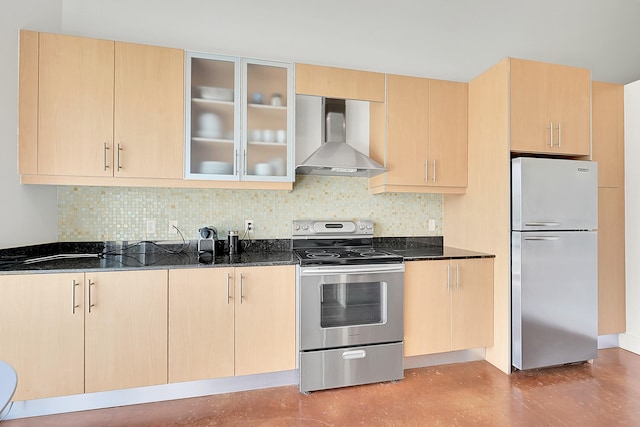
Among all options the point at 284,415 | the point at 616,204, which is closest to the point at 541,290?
the point at 616,204

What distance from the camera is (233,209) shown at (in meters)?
2.59

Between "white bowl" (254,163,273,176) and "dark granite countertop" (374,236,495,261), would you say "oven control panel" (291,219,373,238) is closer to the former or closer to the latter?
"dark granite countertop" (374,236,495,261)

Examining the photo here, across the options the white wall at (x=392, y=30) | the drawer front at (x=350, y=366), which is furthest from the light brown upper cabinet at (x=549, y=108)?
the drawer front at (x=350, y=366)

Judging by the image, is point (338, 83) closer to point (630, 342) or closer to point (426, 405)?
point (426, 405)

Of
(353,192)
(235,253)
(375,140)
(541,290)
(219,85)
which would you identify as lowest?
(541,290)

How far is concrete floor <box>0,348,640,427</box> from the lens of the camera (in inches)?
73.0

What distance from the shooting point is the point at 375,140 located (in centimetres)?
269

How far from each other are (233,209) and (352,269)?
3.61 feet

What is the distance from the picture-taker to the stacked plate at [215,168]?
7.37ft

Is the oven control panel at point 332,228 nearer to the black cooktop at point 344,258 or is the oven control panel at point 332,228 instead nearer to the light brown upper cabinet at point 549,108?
the black cooktop at point 344,258

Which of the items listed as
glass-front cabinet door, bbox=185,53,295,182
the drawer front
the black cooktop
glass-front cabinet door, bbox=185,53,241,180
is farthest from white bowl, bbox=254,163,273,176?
the drawer front

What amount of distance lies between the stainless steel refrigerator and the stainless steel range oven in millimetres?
887

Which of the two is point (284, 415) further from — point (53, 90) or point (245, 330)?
point (53, 90)

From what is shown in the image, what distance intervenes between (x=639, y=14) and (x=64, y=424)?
620 centimetres
